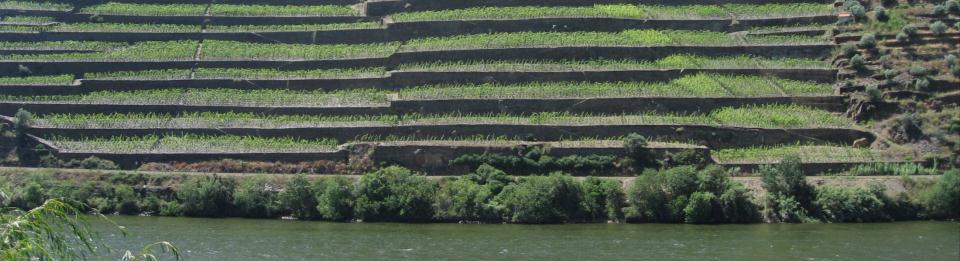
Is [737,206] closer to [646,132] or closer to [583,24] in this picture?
[646,132]

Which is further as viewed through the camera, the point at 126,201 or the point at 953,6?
the point at 953,6

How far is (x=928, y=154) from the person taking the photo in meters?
61.2

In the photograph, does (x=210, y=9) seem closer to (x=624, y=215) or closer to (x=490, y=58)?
(x=490, y=58)

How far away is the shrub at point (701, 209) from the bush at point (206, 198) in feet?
62.8

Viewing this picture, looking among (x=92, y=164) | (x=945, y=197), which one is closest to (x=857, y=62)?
(x=945, y=197)

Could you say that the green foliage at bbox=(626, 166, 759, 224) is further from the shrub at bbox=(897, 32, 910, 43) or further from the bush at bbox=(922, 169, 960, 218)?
the shrub at bbox=(897, 32, 910, 43)

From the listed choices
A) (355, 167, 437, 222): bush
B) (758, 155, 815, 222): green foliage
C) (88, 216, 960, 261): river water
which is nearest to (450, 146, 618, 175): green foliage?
(355, 167, 437, 222): bush

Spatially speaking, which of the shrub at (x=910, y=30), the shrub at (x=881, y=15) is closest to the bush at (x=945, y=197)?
the shrub at (x=910, y=30)

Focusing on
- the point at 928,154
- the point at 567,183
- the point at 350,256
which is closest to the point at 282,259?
the point at 350,256

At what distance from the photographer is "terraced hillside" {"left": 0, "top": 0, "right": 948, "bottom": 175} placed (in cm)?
6328

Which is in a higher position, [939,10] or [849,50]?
[939,10]

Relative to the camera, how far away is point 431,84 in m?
68.1

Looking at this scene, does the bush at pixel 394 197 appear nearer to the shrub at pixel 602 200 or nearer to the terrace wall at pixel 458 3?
the shrub at pixel 602 200

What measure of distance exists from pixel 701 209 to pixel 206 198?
67.3ft
